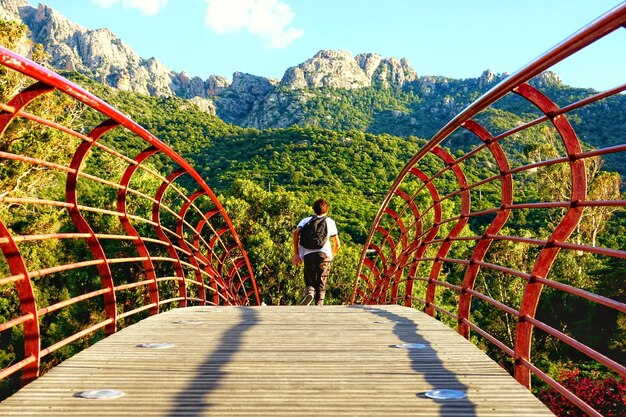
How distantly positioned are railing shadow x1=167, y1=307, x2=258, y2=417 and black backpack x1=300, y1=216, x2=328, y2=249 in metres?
2.48

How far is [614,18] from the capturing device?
1386 millimetres

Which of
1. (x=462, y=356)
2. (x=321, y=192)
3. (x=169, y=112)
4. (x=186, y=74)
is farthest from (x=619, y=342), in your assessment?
(x=186, y=74)

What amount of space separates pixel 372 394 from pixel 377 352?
0.68m

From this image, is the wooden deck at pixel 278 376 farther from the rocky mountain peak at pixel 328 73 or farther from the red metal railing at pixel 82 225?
the rocky mountain peak at pixel 328 73

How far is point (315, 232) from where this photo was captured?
18.4ft

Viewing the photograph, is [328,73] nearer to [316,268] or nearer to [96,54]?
[96,54]

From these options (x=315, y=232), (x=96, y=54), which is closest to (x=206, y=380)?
(x=315, y=232)

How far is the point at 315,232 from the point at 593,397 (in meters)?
9.95

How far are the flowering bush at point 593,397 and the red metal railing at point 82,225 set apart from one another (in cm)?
732

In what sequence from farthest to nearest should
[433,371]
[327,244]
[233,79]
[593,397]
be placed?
[233,79], [593,397], [327,244], [433,371]

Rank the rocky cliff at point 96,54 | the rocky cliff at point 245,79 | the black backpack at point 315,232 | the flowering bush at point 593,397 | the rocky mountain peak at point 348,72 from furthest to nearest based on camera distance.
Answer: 1. the rocky mountain peak at point 348,72
2. the rocky cliff at point 96,54
3. the rocky cliff at point 245,79
4. the flowering bush at point 593,397
5. the black backpack at point 315,232

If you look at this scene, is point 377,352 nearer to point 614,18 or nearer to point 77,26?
point 614,18

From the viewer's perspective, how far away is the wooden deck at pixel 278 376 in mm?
1806

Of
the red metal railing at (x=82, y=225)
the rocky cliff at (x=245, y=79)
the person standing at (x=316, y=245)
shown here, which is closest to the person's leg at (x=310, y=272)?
the person standing at (x=316, y=245)
